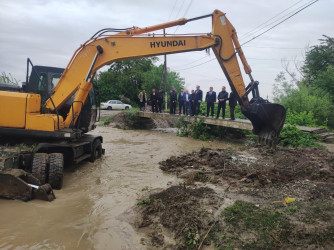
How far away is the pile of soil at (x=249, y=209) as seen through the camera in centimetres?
357

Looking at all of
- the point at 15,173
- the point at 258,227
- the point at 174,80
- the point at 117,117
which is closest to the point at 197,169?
the point at 258,227

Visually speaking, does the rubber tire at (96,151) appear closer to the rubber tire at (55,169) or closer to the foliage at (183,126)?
the rubber tire at (55,169)

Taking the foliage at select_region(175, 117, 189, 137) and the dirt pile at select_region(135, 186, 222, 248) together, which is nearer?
the dirt pile at select_region(135, 186, 222, 248)

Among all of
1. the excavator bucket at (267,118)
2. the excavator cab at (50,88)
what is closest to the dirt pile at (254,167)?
the excavator bucket at (267,118)

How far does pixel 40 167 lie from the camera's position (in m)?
5.79

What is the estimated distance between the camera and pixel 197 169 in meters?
7.54

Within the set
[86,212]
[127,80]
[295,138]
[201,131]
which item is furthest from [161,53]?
[127,80]

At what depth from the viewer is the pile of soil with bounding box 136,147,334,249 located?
357cm

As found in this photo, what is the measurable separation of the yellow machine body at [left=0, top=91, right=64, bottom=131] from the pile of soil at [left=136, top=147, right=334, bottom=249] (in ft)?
10.7

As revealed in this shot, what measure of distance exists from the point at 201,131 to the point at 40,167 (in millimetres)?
10905

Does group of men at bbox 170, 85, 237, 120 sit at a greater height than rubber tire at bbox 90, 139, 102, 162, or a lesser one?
greater

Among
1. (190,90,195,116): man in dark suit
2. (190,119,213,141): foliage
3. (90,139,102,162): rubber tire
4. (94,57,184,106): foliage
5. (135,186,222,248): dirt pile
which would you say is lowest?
(135,186,222,248): dirt pile

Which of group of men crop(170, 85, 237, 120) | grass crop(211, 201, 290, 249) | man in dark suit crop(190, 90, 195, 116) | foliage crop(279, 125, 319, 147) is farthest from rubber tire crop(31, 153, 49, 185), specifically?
man in dark suit crop(190, 90, 195, 116)

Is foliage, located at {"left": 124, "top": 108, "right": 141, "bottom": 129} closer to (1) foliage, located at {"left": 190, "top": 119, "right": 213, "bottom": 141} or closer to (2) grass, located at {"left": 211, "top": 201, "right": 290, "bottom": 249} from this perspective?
(1) foliage, located at {"left": 190, "top": 119, "right": 213, "bottom": 141}
